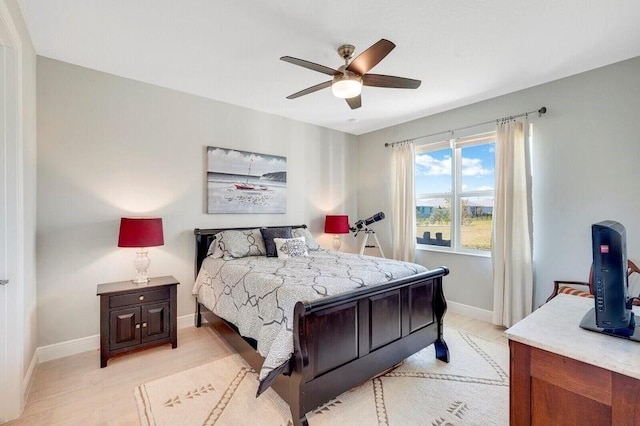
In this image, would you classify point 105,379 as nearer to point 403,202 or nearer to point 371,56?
point 371,56

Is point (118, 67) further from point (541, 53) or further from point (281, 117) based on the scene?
point (541, 53)

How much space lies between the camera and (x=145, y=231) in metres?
2.76

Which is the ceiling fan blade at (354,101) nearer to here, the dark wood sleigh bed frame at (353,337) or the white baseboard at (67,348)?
the dark wood sleigh bed frame at (353,337)

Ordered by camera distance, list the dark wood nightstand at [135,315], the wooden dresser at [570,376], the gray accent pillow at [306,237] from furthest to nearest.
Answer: the gray accent pillow at [306,237], the dark wood nightstand at [135,315], the wooden dresser at [570,376]

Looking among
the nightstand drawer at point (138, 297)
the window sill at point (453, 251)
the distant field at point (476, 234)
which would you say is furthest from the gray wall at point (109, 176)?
the distant field at point (476, 234)

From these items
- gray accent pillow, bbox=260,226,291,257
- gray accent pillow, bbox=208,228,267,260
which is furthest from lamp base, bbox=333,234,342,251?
gray accent pillow, bbox=208,228,267,260

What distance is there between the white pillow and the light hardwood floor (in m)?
1.10

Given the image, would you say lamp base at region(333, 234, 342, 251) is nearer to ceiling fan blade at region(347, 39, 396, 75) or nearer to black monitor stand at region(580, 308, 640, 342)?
ceiling fan blade at region(347, 39, 396, 75)

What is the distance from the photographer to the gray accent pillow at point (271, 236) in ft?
11.5

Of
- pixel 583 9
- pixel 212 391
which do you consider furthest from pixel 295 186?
pixel 583 9

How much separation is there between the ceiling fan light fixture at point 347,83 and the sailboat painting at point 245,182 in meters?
1.93

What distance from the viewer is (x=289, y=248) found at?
3439 mm

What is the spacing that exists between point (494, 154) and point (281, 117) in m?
2.84

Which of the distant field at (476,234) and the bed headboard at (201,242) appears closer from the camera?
the bed headboard at (201,242)
